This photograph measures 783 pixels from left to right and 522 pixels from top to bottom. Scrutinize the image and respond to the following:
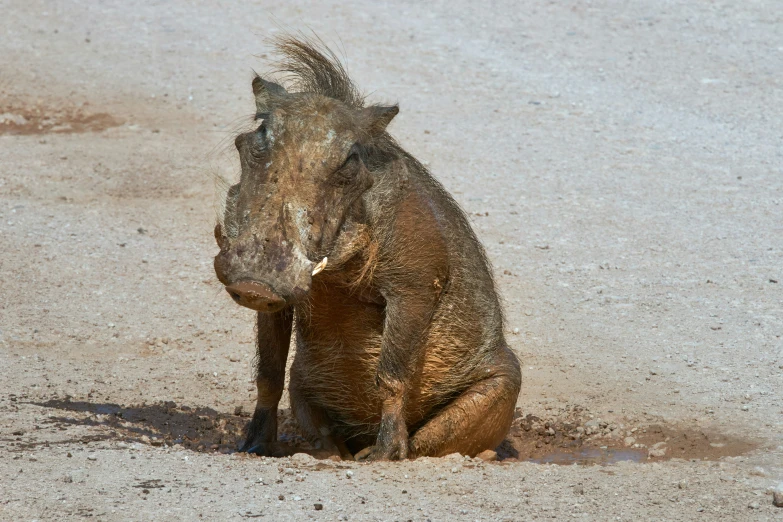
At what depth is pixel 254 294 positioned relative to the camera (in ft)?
17.2

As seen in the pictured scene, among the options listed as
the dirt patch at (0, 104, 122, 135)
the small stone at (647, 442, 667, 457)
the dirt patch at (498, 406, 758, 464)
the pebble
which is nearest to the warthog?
the dirt patch at (498, 406, 758, 464)

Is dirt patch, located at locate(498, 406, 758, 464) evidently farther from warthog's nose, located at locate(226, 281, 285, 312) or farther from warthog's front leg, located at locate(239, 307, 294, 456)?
warthog's nose, located at locate(226, 281, 285, 312)

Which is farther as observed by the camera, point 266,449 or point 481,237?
point 481,237

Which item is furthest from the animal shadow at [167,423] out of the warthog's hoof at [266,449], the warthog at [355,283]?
the warthog at [355,283]

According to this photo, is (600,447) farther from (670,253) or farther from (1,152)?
(1,152)

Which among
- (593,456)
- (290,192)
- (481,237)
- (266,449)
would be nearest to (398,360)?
(266,449)

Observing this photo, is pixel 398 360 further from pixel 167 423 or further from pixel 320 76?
pixel 167 423

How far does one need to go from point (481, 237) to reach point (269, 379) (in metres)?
4.62

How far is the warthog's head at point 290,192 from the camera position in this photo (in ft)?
17.7

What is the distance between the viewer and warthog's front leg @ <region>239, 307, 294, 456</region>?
269 inches

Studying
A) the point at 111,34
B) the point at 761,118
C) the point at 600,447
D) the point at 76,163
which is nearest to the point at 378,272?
the point at 600,447

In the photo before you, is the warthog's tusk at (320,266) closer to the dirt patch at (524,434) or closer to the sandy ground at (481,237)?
the sandy ground at (481,237)

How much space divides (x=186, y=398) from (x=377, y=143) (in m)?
Result: 2.68

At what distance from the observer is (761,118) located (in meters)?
14.2
